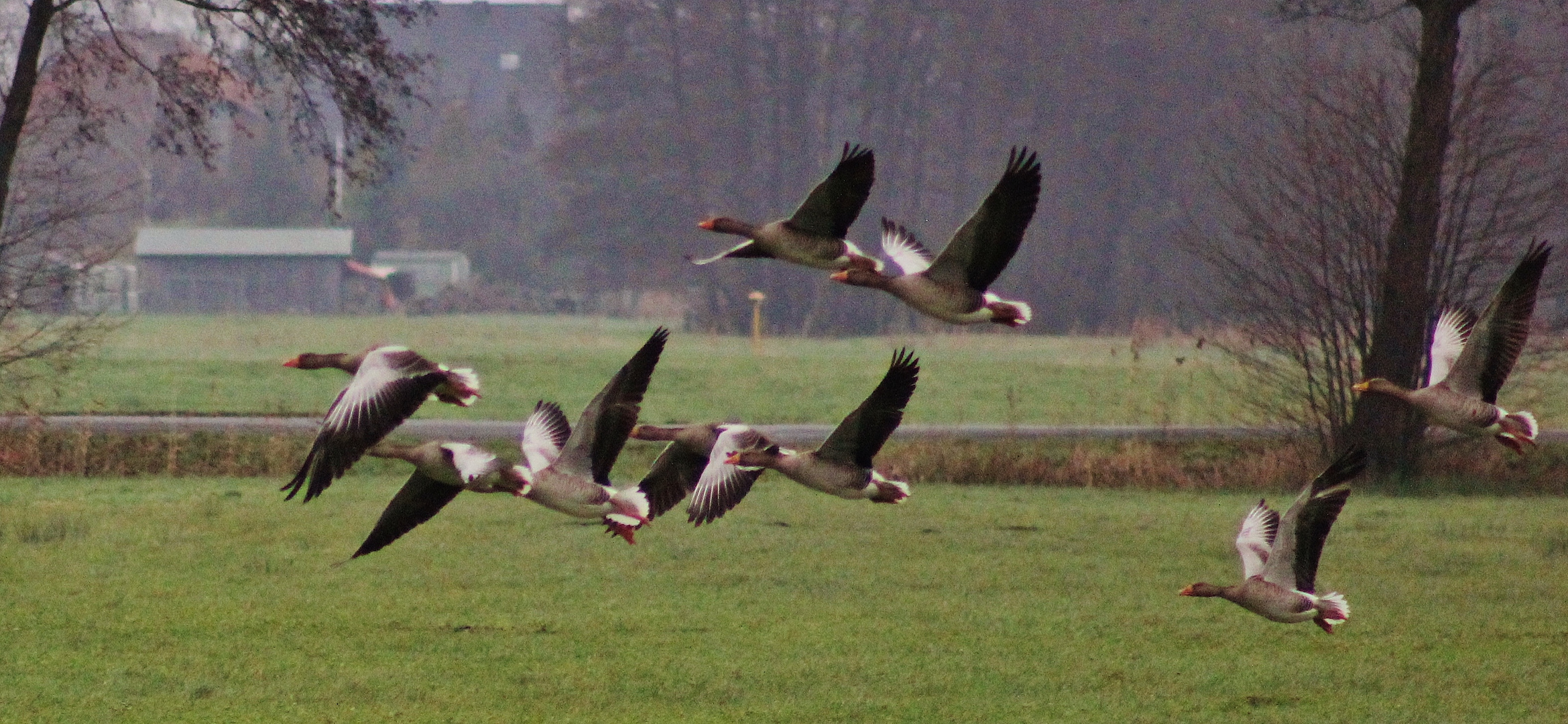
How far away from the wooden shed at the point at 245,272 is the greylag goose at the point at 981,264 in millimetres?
102178

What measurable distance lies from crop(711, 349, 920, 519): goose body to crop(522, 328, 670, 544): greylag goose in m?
0.21

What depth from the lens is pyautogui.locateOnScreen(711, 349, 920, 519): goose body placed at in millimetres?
4672

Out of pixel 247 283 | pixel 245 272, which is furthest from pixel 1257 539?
pixel 247 283

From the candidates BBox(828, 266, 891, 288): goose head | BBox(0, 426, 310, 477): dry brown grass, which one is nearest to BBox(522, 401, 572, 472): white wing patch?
BBox(828, 266, 891, 288): goose head

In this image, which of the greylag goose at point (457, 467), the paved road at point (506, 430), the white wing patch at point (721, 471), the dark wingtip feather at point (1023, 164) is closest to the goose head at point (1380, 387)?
the dark wingtip feather at point (1023, 164)

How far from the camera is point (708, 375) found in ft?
157

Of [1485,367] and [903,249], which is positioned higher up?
[903,249]

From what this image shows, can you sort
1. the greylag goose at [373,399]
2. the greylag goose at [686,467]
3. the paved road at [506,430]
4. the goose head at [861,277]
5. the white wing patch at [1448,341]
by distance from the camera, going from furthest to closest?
1. the paved road at [506,430]
2. the white wing patch at [1448,341]
3. the greylag goose at [686,467]
4. the goose head at [861,277]
5. the greylag goose at [373,399]

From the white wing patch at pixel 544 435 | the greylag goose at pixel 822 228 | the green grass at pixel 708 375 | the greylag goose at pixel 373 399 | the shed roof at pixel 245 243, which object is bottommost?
the shed roof at pixel 245 243

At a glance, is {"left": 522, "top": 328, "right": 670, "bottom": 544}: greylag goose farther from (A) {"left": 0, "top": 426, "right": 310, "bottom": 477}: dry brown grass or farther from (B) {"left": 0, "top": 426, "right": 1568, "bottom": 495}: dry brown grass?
(A) {"left": 0, "top": 426, "right": 310, "bottom": 477}: dry brown grass

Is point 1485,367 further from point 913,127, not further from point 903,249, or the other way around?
point 913,127

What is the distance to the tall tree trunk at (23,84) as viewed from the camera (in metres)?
20.9

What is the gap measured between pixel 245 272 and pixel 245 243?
2.01 m

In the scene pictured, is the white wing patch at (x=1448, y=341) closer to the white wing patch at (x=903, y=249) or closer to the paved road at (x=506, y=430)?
the white wing patch at (x=903, y=249)
